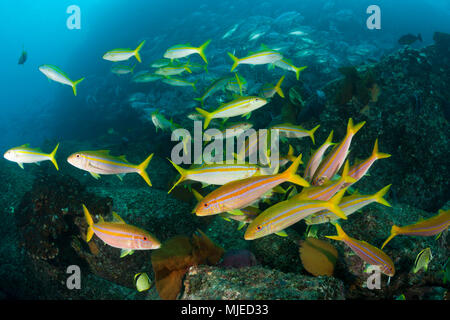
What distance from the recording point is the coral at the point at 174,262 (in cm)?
301

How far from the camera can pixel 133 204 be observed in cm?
470

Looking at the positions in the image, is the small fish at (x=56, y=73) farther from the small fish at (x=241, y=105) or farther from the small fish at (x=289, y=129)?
the small fish at (x=289, y=129)

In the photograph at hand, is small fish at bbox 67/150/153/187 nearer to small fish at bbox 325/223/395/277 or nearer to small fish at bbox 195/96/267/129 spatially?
small fish at bbox 195/96/267/129

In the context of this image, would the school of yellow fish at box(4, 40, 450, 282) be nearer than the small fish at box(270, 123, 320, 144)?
Yes

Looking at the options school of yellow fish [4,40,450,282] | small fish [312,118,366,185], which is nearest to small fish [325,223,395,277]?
school of yellow fish [4,40,450,282]

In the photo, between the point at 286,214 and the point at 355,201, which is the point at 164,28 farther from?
the point at 286,214

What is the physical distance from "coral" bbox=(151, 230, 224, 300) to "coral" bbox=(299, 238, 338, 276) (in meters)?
1.27

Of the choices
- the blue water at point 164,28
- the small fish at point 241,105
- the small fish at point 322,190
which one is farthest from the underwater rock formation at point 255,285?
the blue water at point 164,28

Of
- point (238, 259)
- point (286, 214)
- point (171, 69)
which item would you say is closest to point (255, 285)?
point (238, 259)

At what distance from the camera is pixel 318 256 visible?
313cm

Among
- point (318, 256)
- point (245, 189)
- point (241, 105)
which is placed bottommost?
point (318, 256)

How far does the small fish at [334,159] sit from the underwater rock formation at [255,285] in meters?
1.10

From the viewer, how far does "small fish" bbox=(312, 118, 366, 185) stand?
8.64 ft

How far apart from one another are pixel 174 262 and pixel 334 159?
241 centimetres
